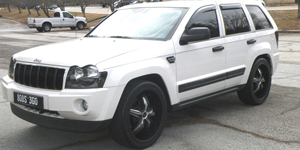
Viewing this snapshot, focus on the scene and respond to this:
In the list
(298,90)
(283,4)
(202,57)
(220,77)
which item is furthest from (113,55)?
(283,4)

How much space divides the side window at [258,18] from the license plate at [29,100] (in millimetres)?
3808

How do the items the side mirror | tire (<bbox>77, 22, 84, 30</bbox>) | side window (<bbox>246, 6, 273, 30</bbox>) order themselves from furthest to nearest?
1. tire (<bbox>77, 22, 84, 30</bbox>)
2. side window (<bbox>246, 6, 273, 30</bbox>)
3. the side mirror

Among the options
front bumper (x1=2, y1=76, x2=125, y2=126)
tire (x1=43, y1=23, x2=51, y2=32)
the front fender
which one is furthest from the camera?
tire (x1=43, y1=23, x2=51, y2=32)

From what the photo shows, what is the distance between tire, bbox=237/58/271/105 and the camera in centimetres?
607

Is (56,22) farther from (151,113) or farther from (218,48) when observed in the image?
(151,113)

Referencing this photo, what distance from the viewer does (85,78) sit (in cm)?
391

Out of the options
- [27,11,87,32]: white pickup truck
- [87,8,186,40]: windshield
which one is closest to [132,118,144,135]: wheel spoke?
[87,8,186,40]: windshield

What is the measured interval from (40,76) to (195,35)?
1.96 m

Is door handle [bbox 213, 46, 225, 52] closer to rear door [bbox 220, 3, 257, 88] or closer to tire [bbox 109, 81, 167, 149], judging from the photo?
rear door [bbox 220, 3, 257, 88]

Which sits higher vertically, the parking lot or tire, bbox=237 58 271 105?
tire, bbox=237 58 271 105

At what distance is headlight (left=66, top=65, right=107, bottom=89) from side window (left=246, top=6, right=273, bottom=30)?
3.34 meters

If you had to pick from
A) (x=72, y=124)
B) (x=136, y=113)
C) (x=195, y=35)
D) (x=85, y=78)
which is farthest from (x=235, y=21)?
(x=72, y=124)

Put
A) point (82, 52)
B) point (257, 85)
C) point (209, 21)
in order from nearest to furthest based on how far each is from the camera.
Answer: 1. point (82, 52)
2. point (209, 21)
3. point (257, 85)

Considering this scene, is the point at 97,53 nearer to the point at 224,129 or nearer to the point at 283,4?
the point at 224,129
